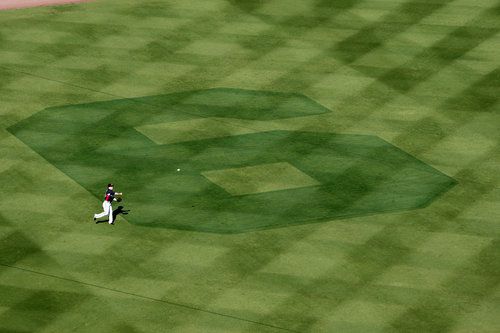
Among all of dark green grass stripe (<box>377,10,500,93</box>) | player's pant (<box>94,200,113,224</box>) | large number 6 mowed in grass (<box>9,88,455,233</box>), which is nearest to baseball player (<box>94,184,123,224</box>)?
player's pant (<box>94,200,113,224</box>)

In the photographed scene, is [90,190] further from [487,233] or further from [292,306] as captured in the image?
[487,233]

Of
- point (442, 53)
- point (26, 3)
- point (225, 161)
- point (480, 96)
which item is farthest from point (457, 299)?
point (26, 3)

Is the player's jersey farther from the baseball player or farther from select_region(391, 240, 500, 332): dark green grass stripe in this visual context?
select_region(391, 240, 500, 332): dark green grass stripe

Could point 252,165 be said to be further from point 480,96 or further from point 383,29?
point 383,29

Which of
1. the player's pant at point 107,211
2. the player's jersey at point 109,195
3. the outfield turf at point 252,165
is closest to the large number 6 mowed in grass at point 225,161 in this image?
the outfield turf at point 252,165

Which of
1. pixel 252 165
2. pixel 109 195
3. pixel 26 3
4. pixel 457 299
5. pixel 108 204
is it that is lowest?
pixel 457 299

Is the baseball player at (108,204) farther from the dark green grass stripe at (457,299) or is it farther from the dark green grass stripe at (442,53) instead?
the dark green grass stripe at (442,53)
